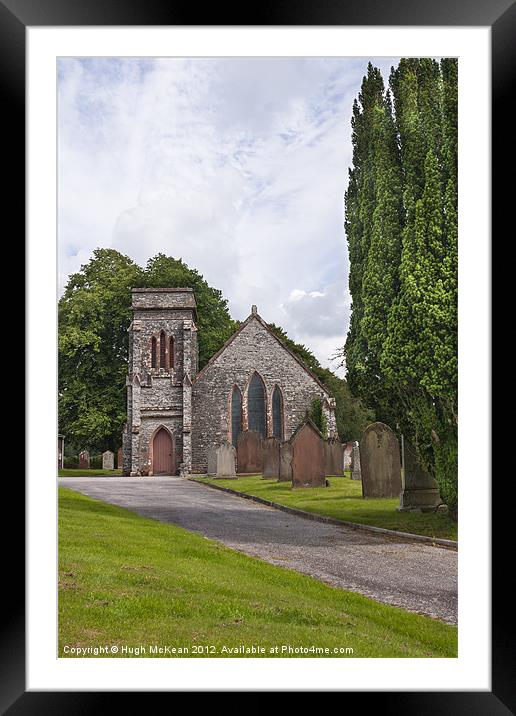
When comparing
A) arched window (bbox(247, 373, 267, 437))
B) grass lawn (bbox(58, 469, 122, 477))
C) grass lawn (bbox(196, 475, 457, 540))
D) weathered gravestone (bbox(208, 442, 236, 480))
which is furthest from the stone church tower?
arched window (bbox(247, 373, 267, 437))

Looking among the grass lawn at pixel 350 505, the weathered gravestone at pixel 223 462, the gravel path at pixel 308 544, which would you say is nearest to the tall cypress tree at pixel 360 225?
the grass lawn at pixel 350 505

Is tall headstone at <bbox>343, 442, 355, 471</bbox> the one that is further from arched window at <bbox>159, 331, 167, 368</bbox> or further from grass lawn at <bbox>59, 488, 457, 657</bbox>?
grass lawn at <bbox>59, 488, 457, 657</bbox>

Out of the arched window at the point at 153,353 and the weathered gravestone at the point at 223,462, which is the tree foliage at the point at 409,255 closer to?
the weathered gravestone at the point at 223,462

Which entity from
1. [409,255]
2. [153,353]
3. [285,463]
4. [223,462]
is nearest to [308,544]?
[409,255]

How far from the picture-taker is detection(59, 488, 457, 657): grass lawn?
13.6 ft

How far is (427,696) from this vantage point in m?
3.83

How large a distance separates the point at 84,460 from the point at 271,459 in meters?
7.22

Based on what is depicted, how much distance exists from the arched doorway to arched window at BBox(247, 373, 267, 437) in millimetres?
2247

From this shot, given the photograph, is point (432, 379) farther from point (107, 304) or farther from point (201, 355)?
point (201, 355)

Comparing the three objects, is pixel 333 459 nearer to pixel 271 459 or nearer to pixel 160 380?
pixel 271 459

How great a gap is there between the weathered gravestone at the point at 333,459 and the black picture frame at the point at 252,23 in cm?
1240

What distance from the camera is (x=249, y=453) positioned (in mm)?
16438

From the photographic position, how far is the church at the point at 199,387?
39.5 ft
